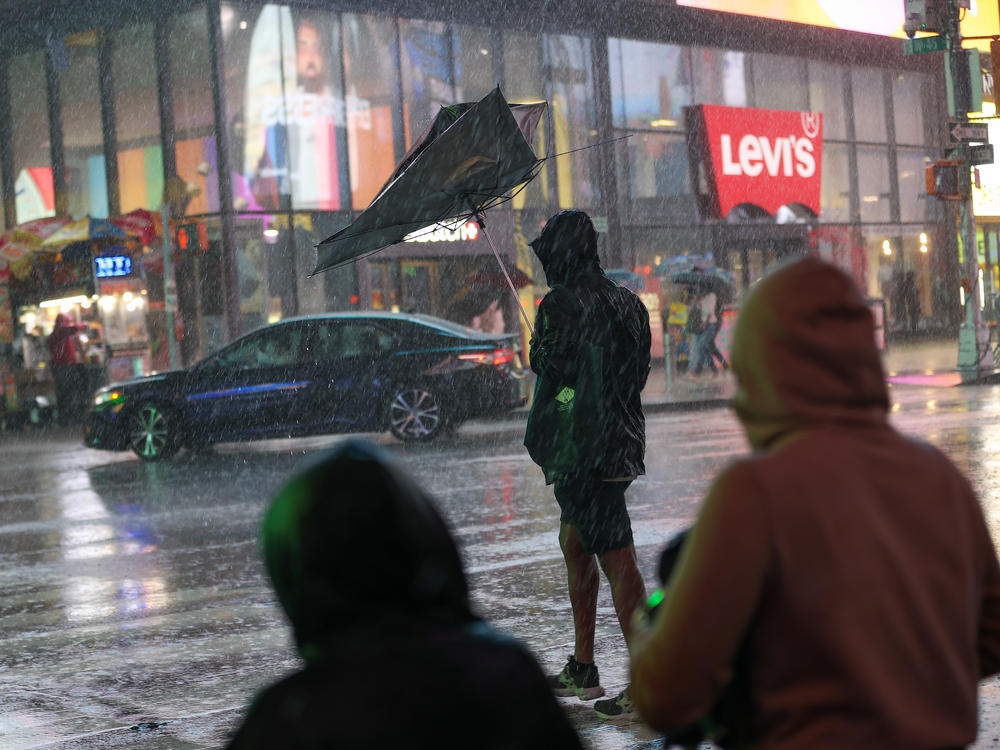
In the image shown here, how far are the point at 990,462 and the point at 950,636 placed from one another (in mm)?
10661

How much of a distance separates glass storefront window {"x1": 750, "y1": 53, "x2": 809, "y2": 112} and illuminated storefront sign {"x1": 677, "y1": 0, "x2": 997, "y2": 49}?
1063 mm

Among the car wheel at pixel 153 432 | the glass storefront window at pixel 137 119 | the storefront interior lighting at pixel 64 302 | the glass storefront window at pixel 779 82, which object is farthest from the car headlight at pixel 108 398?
the glass storefront window at pixel 779 82

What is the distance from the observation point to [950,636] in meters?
2.17

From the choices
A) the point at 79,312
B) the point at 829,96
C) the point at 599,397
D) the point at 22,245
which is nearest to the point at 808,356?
the point at 599,397

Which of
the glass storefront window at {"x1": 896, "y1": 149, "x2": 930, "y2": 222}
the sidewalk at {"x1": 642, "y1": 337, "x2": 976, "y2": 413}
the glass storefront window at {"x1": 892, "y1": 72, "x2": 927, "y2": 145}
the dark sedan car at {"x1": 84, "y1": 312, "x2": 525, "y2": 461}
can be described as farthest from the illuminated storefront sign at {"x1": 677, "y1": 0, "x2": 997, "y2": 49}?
the dark sedan car at {"x1": 84, "y1": 312, "x2": 525, "y2": 461}

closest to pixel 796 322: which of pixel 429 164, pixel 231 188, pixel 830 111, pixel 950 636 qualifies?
pixel 950 636

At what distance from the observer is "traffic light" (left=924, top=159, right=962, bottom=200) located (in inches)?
842

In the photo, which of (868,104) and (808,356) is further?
(868,104)

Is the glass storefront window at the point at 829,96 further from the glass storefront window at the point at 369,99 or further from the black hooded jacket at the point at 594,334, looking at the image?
the black hooded jacket at the point at 594,334

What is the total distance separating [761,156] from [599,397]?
30.7 m

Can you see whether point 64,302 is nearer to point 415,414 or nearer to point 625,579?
point 415,414

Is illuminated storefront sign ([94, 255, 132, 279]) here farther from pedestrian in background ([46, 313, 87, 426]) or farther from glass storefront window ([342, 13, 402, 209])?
glass storefront window ([342, 13, 402, 209])

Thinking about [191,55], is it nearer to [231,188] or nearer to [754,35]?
[231,188]

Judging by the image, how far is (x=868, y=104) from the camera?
3950 centimetres
